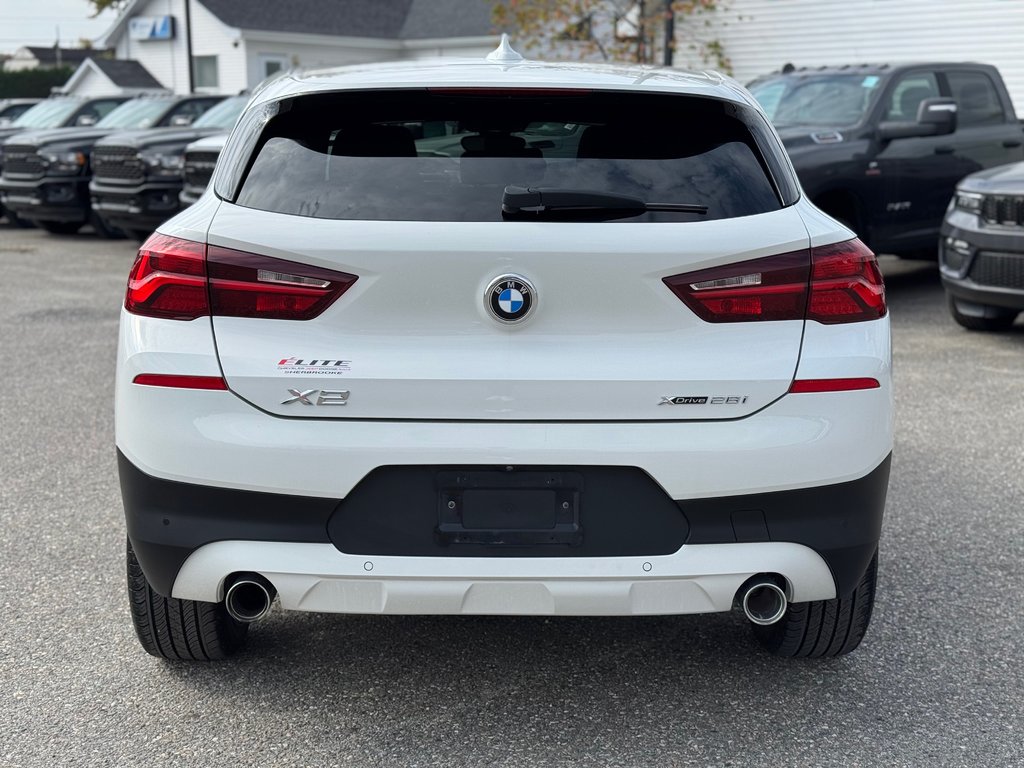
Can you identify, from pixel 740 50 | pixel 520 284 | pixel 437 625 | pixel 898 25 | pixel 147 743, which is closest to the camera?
pixel 520 284

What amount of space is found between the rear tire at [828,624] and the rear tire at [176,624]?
1577mm

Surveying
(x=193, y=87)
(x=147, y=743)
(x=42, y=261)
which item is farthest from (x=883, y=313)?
(x=193, y=87)

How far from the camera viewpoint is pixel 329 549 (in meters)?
2.90

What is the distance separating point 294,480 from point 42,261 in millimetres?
12935

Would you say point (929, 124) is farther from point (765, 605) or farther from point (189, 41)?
point (189, 41)

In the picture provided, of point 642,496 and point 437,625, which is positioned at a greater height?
point 642,496

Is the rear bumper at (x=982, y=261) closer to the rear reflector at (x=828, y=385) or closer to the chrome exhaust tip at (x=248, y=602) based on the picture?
the rear reflector at (x=828, y=385)

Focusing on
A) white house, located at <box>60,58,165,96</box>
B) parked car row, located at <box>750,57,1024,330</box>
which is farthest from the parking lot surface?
white house, located at <box>60,58,165,96</box>

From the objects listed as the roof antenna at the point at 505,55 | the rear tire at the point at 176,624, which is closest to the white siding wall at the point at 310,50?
the roof antenna at the point at 505,55

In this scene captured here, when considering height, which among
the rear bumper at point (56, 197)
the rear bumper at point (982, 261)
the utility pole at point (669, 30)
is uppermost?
the rear bumper at point (982, 261)

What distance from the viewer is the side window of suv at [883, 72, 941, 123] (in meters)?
10.3

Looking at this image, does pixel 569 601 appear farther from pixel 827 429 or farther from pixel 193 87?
pixel 193 87

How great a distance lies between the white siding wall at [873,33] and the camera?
69.4ft

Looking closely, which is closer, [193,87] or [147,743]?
[147,743]
